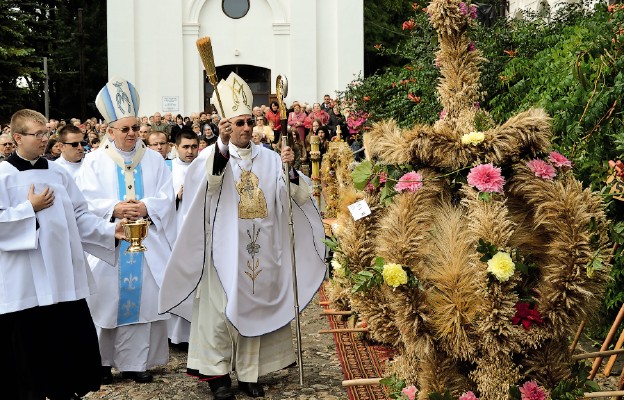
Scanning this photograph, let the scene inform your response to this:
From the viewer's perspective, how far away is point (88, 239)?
656cm

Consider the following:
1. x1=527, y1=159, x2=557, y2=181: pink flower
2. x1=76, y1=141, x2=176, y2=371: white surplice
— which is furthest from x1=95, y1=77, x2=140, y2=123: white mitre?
x1=527, y1=159, x2=557, y2=181: pink flower

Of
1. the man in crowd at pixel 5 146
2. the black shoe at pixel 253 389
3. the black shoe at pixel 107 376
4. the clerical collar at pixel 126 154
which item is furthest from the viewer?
the man in crowd at pixel 5 146

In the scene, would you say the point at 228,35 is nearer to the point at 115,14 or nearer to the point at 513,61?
the point at 115,14

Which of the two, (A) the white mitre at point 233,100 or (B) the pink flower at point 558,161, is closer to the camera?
(B) the pink flower at point 558,161

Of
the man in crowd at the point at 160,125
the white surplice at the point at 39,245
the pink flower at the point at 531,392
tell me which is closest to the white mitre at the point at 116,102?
the white surplice at the point at 39,245

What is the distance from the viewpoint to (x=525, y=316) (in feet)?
14.7

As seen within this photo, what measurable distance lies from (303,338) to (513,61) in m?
3.60

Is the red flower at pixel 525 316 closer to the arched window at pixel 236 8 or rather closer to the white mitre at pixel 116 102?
the white mitre at pixel 116 102

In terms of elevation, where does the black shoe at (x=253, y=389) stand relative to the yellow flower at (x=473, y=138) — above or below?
below

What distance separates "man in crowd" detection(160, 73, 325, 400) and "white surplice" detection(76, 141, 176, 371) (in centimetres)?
52

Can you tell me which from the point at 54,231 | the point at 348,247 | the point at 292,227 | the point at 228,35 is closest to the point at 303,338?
the point at 292,227

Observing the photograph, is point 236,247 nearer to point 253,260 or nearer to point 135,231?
point 253,260

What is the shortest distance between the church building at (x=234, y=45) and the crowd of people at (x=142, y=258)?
70.0 feet

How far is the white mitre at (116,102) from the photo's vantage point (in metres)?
7.91
